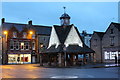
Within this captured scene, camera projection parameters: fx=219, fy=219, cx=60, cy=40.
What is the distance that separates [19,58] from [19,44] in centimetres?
382

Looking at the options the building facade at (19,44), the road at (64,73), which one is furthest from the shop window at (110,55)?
the road at (64,73)

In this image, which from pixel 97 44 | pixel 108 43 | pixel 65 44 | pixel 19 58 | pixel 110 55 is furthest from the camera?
pixel 19 58

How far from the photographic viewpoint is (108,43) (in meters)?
52.2

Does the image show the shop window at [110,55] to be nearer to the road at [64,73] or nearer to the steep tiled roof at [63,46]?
the steep tiled roof at [63,46]

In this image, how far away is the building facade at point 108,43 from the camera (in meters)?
50.3

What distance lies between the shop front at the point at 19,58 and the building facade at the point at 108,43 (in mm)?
18514

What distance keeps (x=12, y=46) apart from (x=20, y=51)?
2.55m

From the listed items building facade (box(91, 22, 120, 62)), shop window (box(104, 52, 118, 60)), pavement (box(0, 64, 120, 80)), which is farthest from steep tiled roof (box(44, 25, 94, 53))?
shop window (box(104, 52, 118, 60))

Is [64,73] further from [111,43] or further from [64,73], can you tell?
[111,43]

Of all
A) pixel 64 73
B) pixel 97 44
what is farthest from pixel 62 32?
pixel 64 73

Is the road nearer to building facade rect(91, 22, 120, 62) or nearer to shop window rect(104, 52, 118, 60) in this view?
building facade rect(91, 22, 120, 62)

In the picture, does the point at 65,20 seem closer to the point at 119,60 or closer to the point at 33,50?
the point at 119,60

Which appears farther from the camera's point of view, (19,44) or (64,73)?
(19,44)

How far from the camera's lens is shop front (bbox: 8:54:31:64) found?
5850 cm
